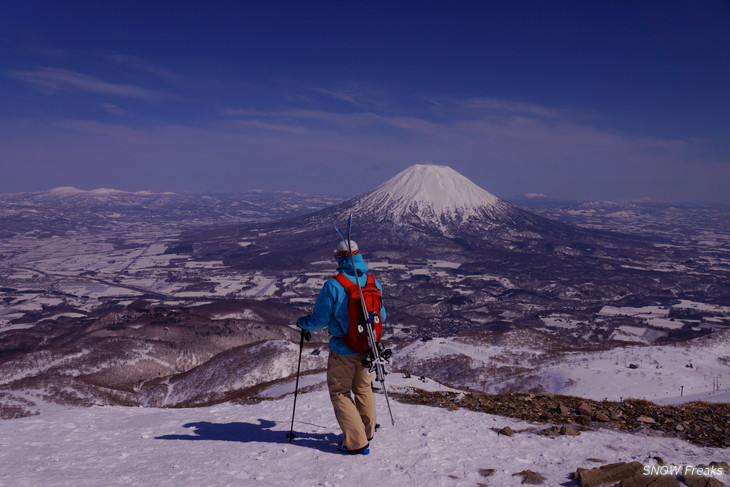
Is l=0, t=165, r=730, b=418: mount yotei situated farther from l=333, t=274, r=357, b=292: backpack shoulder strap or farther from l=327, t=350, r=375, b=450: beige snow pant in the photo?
l=333, t=274, r=357, b=292: backpack shoulder strap

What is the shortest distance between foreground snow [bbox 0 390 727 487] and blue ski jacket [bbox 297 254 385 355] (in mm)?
1922

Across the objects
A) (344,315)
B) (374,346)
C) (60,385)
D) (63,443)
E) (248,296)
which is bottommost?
(248,296)

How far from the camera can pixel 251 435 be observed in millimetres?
8773

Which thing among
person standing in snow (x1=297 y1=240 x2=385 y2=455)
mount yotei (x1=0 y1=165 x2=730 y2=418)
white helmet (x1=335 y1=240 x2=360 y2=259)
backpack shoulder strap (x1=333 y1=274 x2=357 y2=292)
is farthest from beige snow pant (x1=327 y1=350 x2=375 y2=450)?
mount yotei (x1=0 y1=165 x2=730 y2=418)

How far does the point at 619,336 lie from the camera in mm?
95062

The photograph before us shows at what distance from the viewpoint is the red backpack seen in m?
6.79

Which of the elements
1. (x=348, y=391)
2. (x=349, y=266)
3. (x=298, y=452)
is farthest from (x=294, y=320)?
(x=349, y=266)

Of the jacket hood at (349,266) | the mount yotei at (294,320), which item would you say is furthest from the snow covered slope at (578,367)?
→ the jacket hood at (349,266)

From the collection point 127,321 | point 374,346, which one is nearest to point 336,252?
point 374,346

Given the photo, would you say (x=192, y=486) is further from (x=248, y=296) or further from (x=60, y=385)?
(x=248, y=296)

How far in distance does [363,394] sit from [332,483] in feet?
4.90

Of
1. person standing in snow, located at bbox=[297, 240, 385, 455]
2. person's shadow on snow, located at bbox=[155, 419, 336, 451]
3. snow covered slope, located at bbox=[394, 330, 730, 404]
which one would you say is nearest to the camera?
→ person standing in snow, located at bbox=[297, 240, 385, 455]

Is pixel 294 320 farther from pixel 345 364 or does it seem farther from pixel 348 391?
pixel 345 364

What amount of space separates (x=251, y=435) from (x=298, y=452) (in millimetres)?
1791
